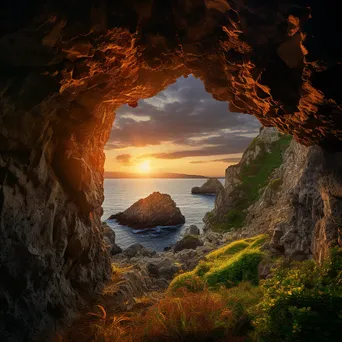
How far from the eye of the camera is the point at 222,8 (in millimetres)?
8023

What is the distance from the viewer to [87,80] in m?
11.0

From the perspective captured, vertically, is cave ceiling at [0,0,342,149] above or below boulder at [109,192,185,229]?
above

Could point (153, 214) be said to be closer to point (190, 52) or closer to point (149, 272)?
point (149, 272)

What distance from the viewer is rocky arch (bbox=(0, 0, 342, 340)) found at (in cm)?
745

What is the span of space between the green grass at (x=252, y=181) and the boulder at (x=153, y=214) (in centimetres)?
3272

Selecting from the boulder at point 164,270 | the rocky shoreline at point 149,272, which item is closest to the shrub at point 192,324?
the rocky shoreline at point 149,272

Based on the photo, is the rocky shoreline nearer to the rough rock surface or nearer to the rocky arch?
the rocky arch

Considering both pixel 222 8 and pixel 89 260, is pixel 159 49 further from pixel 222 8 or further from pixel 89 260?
pixel 89 260

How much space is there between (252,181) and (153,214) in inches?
1625

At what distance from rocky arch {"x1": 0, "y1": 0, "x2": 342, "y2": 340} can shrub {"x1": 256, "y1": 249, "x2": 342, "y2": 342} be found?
5.22 m

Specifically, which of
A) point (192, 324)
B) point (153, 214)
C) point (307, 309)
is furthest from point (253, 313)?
point (153, 214)

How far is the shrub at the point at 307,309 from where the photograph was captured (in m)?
6.24

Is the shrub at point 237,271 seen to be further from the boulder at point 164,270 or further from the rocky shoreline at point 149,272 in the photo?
the boulder at point 164,270

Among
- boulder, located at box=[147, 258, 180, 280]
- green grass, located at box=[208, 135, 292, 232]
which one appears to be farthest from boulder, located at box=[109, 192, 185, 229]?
boulder, located at box=[147, 258, 180, 280]
